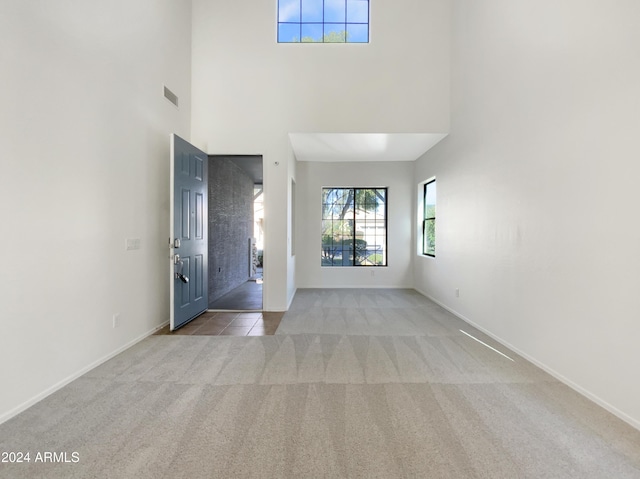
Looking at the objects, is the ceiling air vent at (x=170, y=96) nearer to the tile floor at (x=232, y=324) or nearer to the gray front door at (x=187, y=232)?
the gray front door at (x=187, y=232)

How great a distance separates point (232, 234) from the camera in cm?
684

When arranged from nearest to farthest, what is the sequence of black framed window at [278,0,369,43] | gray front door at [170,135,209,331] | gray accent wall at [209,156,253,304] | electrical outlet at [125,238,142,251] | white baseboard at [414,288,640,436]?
white baseboard at [414,288,640,436]
electrical outlet at [125,238,142,251]
gray front door at [170,135,209,331]
black framed window at [278,0,369,43]
gray accent wall at [209,156,253,304]

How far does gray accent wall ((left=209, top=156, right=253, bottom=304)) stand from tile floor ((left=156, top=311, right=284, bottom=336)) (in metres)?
1.19

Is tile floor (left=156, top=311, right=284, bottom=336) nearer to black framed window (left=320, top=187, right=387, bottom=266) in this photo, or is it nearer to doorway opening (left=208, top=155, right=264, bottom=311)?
doorway opening (left=208, top=155, right=264, bottom=311)

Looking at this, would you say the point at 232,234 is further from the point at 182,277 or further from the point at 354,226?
the point at 182,277

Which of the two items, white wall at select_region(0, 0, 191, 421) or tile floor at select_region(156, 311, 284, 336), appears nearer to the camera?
Result: white wall at select_region(0, 0, 191, 421)

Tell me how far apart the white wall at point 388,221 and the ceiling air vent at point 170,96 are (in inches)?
115

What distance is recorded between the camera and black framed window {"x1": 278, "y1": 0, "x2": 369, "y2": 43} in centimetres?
459

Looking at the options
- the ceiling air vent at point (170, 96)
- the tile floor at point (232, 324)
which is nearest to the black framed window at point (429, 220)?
the tile floor at point (232, 324)

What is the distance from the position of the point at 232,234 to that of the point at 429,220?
13.4 ft

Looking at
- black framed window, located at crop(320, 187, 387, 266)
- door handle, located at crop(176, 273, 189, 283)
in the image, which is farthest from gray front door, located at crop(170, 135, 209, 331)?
black framed window, located at crop(320, 187, 387, 266)

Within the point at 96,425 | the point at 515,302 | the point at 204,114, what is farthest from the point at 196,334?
the point at 515,302

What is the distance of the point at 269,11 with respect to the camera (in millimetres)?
4500

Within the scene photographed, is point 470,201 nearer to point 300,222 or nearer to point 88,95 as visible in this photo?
point 300,222
